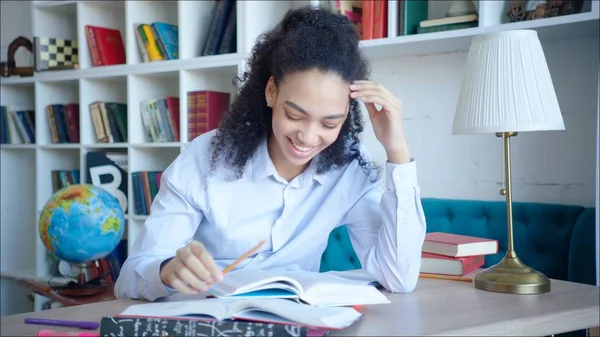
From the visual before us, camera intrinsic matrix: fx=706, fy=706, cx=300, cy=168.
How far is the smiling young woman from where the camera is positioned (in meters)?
1.63

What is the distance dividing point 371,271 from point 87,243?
1.93 metres

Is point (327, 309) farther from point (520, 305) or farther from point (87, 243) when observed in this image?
point (87, 243)

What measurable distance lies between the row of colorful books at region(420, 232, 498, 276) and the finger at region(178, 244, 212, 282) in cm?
82

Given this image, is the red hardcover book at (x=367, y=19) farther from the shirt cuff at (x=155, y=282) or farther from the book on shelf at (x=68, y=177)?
the book on shelf at (x=68, y=177)

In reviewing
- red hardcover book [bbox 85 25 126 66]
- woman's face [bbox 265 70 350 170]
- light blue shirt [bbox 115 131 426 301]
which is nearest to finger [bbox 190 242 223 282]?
light blue shirt [bbox 115 131 426 301]

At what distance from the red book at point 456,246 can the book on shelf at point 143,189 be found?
A: 7.06 feet

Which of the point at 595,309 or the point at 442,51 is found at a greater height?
the point at 442,51

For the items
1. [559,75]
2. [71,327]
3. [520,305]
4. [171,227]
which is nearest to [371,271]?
[520,305]

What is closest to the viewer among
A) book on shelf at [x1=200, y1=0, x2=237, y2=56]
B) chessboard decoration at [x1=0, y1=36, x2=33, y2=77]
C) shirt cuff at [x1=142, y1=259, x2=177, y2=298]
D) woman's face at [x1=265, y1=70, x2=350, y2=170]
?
shirt cuff at [x1=142, y1=259, x2=177, y2=298]

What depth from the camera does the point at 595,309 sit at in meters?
1.50

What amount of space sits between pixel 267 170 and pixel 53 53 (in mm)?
3003

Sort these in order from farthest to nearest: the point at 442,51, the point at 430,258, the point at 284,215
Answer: the point at 442,51 < the point at 430,258 < the point at 284,215

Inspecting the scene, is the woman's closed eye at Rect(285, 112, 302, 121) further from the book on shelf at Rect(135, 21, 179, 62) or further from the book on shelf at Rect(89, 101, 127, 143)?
the book on shelf at Rect(89, 101, 127, 143)

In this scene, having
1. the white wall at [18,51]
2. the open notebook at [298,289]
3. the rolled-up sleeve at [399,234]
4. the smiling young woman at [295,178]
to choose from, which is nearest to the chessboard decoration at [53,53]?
the white wall at [18,51]
